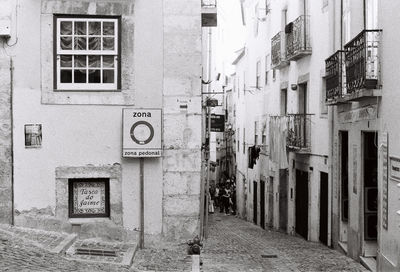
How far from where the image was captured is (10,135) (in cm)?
1157

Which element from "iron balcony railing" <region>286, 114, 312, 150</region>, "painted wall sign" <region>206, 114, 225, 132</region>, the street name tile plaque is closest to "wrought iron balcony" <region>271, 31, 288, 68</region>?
"iron balcony railing" <region>286, 114, 312, 150</region>

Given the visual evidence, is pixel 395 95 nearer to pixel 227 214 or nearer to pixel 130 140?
pixel 130 140

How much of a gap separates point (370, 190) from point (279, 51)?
10.0 m

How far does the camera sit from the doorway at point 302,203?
19.7m

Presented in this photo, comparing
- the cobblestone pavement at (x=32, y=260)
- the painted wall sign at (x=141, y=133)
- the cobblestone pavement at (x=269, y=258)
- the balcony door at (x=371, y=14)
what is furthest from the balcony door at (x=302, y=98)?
the cobblestone pavement at (x=32, y=260)

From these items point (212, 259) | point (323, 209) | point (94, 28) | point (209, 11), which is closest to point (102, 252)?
point (212, 259)

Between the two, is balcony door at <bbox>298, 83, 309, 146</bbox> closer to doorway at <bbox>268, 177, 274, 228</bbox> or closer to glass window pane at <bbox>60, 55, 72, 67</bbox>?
doorway at <bbox>268, 177, 274, 228</bbox>

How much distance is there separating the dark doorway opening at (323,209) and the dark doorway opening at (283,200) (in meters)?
5.20

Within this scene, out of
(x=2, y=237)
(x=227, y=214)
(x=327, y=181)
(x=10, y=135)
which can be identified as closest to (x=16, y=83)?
(x=10, y=135)

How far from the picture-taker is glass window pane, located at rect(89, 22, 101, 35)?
38.4 feet

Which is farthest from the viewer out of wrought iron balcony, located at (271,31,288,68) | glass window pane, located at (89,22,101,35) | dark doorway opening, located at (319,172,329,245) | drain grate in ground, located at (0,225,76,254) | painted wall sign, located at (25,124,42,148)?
wrought iron balcony, located at (271,31,288,68)

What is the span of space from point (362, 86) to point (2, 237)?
685cm

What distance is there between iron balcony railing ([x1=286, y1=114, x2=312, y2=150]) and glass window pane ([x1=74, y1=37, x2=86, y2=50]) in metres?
9.09

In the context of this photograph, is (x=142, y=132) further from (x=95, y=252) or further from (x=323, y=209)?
(x=323, y=209)
